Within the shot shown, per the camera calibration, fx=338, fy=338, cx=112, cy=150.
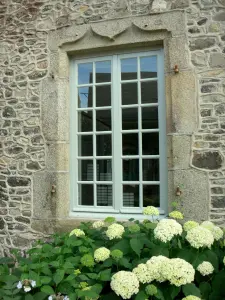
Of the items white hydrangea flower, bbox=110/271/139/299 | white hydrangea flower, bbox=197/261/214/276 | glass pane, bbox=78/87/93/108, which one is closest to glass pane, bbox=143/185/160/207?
glass pane, bbox=78/87/93/108

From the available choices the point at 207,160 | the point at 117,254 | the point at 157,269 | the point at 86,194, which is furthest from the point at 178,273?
the point at 86,194

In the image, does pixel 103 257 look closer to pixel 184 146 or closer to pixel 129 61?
pixel 184 146

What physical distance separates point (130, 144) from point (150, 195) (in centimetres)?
71

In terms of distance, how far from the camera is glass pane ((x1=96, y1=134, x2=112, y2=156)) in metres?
4.54

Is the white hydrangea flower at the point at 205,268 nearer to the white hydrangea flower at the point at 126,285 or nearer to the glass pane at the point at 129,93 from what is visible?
the white hydrangea flower at the point at 126,285

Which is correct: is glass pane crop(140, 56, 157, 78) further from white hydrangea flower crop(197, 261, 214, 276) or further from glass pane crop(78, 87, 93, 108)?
white hydrangea flower crop(197, 261, 214, 276)

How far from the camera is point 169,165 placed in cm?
413

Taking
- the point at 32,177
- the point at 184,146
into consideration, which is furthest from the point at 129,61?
the point at 32,177

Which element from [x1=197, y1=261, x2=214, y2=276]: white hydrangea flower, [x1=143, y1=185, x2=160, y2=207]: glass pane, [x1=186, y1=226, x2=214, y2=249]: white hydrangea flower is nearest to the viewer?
[x1=197, y1=261, x2=214, y2=276]: white hydrangea flower

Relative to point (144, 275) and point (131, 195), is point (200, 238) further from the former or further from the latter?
point (131, 195)

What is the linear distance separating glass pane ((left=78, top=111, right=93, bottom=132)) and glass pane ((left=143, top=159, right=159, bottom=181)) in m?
0.92

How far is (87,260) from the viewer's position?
224cm

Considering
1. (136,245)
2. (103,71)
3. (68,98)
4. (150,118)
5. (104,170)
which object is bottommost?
(136,245)

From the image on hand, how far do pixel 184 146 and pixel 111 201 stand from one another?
121 centimetres
